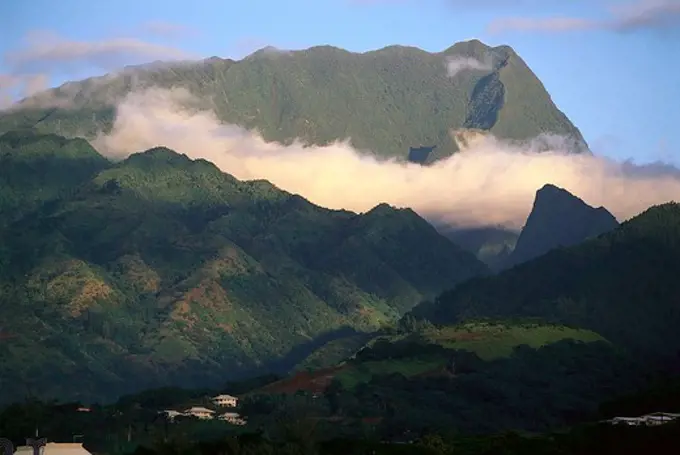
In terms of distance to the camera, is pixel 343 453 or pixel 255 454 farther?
pixel 343 453

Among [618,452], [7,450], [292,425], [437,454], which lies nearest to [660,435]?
[618,452]

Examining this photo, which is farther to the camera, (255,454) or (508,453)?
(508,453)

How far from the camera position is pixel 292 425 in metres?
195

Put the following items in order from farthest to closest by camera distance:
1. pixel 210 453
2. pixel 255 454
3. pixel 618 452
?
pixel 618 452 < pixel 210 453 < pixel 255 454

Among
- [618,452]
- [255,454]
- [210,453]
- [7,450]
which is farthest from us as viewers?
[618,452]

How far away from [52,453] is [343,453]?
31.9 m

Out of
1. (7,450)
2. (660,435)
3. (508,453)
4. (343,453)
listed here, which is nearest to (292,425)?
(343,453)

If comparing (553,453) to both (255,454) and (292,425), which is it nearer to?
(292,425)

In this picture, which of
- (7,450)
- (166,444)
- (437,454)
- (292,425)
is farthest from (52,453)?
(7,450)

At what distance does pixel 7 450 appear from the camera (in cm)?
10381

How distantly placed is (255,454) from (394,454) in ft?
122

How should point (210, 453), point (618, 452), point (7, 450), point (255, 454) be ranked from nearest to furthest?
point (7, 450) → point (255, 454) → point (210, 453) → point (618, 452)

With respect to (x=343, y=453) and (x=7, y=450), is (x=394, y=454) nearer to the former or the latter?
(x=343, y=453)

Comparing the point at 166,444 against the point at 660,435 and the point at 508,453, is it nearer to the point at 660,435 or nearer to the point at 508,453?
the point at 508,453
